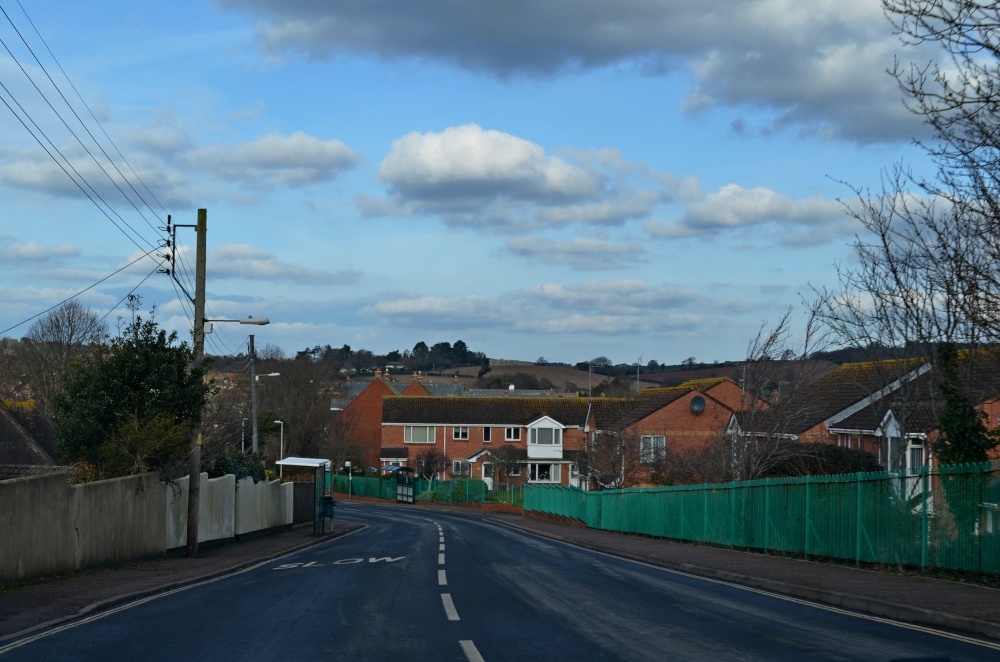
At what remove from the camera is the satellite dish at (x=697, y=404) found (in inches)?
2473

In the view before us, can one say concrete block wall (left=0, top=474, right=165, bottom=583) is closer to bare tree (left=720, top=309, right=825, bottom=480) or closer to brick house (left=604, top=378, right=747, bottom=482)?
bare tree (left=720, top=309, right=825, bottom=480)

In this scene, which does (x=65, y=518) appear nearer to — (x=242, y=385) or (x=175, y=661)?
(x=175, y=661)

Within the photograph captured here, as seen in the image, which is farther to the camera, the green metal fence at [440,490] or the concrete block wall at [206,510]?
A: the green metal fence at [440,490]

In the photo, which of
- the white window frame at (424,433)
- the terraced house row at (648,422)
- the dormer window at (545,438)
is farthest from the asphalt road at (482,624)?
the white window frame at (424,433)

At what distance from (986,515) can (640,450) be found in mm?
36568

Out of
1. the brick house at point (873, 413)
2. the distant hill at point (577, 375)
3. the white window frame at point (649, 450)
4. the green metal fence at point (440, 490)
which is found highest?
the distant hill at point (577, 375)

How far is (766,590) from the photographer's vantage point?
15.6 m

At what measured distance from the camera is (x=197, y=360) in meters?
24.4

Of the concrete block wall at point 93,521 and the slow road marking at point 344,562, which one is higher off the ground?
the concrete block wall at point 93,521

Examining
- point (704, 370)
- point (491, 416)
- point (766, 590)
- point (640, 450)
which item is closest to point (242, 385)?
point (491, 416)

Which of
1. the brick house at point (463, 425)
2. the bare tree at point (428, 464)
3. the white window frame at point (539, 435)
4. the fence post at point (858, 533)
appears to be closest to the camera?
the fence post at point (858, 533)

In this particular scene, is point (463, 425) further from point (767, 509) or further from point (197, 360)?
point (767, 509)

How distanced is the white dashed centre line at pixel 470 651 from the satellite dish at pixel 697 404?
5426 cm

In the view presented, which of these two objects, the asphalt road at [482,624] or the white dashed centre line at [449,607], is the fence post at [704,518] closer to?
the asphalt road at [482,624]
